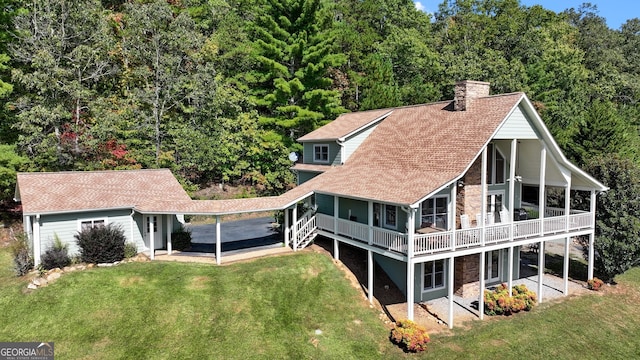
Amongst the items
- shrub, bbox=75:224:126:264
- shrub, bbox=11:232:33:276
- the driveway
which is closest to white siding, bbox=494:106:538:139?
the driveway

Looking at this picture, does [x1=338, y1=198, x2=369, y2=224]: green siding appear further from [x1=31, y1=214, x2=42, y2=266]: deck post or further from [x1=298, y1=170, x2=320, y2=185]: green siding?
[x1=31, y1=214, x2=42, y2=266]: deck post

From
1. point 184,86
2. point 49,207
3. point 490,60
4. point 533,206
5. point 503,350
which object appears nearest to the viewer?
point 503,350

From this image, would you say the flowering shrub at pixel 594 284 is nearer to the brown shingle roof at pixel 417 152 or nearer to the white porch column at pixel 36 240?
the brown shingle roof at pixel 417 152

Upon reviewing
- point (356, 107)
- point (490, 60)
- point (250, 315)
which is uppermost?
point (490, 60)

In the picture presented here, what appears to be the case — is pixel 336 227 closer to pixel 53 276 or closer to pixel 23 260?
pixel 53 276

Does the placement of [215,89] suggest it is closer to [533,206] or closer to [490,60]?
[533,206]

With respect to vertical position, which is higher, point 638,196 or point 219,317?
point 638,196

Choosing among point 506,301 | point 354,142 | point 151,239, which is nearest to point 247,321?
point 151,239

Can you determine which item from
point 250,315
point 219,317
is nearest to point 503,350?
point 250,315
